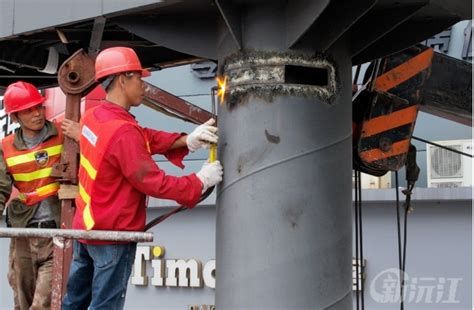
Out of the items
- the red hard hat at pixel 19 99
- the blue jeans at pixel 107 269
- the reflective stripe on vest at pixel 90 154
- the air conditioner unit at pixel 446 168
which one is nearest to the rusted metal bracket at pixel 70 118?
the blue jeans at pixel 107 269

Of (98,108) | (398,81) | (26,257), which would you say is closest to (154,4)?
(98,108)

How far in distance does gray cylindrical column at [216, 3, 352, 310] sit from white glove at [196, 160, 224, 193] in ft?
0.14

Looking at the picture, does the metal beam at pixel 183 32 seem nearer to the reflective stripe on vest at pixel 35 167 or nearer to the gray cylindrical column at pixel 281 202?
the gray cylindrical column at pixel 281 202

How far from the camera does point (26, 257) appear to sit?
5.89m

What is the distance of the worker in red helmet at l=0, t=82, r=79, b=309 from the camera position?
17.8ft

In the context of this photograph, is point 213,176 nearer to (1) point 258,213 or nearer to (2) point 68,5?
(1) point 258,213

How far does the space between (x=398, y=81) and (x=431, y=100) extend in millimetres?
397

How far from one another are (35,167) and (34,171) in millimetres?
30

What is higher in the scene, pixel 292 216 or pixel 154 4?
A: pixel 154 4

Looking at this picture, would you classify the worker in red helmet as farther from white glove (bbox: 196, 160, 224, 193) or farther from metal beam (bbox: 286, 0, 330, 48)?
metal beam (bbox: 286, 0, 330, 48)

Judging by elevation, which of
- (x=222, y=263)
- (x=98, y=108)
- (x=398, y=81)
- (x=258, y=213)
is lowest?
(x=222, y=263)

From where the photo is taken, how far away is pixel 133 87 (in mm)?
4207

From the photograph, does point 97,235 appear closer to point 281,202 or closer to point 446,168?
point 281,202

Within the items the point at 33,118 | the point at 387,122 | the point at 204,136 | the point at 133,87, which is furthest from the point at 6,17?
the point at 387,122
